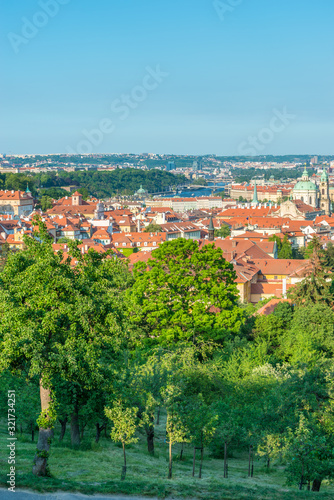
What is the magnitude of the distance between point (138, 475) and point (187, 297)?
1660cm

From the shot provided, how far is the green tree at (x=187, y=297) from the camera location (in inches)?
1238

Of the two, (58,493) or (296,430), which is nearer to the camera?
(58,493)

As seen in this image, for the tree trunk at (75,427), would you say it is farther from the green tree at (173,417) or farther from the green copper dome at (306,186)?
the green copper dome at (306,186)

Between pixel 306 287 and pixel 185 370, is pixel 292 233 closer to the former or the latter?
pixel 306 287

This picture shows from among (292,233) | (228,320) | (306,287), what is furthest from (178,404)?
(292,233)

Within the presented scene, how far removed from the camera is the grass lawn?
1411cm

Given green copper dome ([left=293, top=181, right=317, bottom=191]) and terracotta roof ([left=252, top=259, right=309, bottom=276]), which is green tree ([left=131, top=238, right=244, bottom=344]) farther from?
green copper dome ([left=293, top=181, right=317, bottom=191])

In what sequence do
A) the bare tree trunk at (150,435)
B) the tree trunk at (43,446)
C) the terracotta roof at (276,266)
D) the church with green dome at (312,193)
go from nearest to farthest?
the tree trunk at (43,446) → the bare tree trunk at (150,435) → the terracotta roof at (276,266) → the church with green dome at (312,193)

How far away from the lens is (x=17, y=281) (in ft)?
50.4

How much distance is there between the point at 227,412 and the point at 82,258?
693 cm

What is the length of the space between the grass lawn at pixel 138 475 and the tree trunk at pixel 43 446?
23cm

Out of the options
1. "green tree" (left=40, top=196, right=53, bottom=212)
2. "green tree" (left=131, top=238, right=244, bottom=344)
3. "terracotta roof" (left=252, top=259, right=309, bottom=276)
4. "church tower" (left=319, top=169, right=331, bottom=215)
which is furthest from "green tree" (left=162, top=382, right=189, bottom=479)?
"church tower" (left=319, top=169, right=331, bottom=215)

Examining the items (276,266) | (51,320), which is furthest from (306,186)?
(51,320)

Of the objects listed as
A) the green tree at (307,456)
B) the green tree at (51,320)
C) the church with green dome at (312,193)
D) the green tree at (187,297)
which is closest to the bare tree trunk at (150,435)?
the green tree at (51,320)
